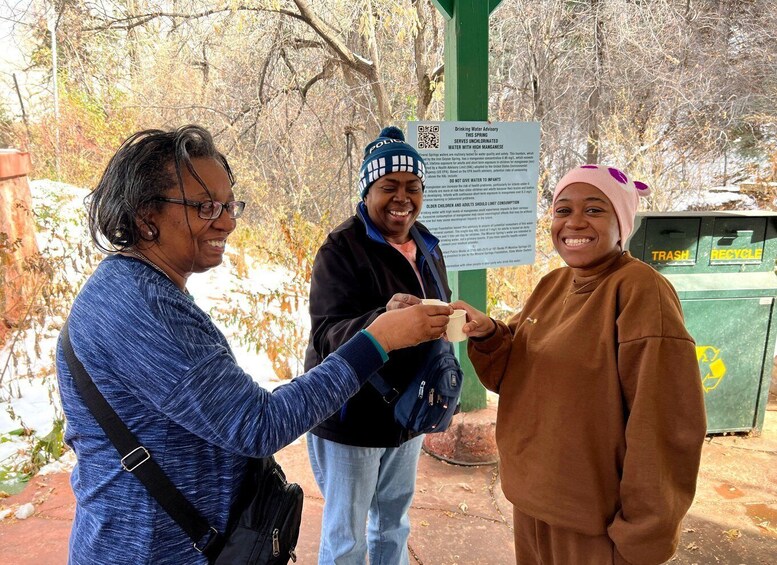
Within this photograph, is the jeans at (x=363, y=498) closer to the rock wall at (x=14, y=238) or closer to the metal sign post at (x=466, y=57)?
the metal sign post at (x=466, y=57)

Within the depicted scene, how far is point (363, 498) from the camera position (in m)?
1.98

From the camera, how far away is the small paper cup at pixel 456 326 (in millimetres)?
1685

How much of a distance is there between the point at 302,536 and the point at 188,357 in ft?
7.28

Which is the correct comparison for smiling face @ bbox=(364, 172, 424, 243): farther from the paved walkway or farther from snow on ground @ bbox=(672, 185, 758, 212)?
snow on ground @ bbox=(672, 185, 758, 212)

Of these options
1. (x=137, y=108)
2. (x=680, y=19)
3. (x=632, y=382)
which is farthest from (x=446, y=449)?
(x=680, y=19)

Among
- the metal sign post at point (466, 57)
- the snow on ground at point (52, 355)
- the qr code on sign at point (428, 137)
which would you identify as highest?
the metal sign post at point (466, 57)

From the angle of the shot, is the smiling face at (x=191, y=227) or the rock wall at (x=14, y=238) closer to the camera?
the smiling face at (x=191, y=227)

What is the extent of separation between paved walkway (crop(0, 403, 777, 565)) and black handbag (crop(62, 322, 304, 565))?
1593mm

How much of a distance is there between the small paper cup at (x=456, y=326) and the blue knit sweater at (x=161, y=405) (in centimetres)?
49

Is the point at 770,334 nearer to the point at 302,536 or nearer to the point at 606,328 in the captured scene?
the point at 606,328

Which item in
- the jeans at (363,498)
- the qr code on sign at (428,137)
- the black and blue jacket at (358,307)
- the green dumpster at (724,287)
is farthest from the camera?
the green dumpster at (724,287)

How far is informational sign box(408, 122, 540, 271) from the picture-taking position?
316cm

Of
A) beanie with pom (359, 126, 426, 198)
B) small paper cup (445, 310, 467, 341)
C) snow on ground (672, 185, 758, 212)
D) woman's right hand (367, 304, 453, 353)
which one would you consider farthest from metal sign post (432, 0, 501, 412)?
snow on ground (672, 185, 758, 212)

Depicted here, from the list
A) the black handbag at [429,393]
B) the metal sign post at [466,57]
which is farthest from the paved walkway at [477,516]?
the metal sign post at [466,57]
